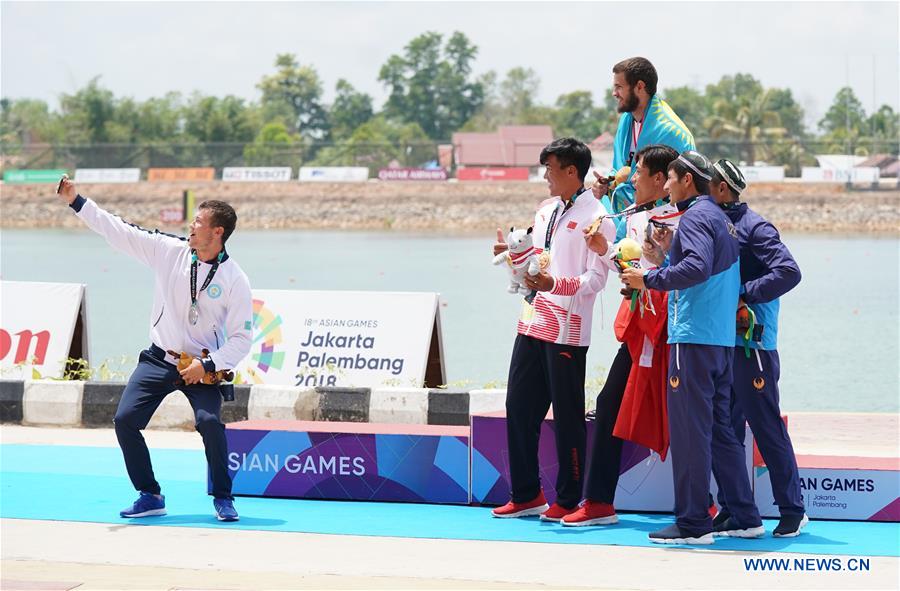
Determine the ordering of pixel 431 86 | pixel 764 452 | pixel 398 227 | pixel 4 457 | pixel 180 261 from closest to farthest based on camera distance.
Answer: pixel 764 452 → pixel 180 261 → pixel 4 457 → pixel 398 227 → pixel 431 86

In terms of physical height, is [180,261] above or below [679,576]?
above

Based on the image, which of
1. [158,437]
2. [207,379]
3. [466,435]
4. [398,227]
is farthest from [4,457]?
[398,227]

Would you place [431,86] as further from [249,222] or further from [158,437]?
[158,437]

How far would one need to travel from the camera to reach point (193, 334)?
23.7ft

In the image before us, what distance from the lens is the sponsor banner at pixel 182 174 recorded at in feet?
247

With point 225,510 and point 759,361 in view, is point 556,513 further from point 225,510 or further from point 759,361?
point 225,510

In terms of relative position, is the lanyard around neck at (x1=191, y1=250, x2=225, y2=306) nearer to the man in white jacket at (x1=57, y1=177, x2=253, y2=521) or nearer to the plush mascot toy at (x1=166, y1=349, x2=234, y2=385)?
the man in white jacket at (x1=57, y1=177, x2=253, y2=521)

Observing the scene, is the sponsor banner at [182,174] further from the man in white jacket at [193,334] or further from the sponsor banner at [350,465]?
the man in white jacket at [193,334]

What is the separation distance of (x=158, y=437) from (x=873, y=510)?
5029 millimetres

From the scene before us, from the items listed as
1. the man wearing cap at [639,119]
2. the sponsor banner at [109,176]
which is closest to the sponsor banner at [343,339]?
the man wearing cap at [639,119]

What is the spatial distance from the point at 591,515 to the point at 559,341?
2.94 feet

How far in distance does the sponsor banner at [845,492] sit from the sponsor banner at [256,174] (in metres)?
67.6

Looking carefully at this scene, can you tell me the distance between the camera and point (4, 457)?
8875mm

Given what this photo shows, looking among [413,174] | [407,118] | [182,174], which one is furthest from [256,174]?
[407,118]
